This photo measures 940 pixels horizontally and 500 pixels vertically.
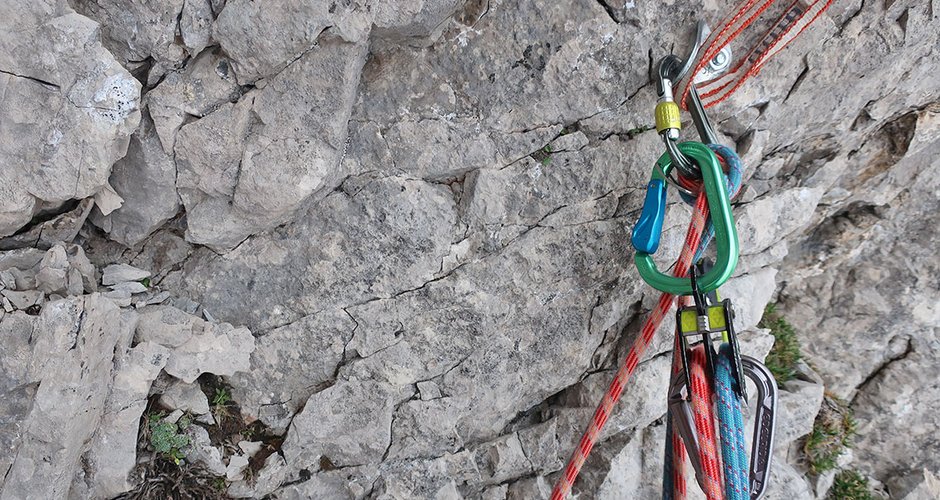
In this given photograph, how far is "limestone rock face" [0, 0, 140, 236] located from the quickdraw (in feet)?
6.72

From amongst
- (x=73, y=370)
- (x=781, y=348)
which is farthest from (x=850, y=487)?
(x=73, y=370)

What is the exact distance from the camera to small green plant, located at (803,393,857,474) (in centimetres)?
387

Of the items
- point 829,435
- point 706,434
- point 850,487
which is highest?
point 706,434

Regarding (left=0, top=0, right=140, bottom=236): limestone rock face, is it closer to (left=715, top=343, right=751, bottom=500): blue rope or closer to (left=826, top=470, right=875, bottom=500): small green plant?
(left=715, top=343, right=751, bottom=500): blue rope

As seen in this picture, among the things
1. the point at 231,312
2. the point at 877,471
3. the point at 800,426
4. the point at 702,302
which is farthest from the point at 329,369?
the point at 877,471

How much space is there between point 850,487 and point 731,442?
2.24 m

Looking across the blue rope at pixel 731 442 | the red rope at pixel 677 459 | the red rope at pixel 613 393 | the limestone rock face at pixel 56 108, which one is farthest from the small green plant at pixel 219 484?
the blue rope at pixel 731 442

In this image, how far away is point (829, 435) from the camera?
392cm

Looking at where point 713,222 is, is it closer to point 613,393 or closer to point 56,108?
point 613,393

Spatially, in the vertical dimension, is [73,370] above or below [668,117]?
below

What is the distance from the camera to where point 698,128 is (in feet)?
8.66

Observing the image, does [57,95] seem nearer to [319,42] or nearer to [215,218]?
[215,218]

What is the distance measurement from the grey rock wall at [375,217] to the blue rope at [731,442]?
0.75 m

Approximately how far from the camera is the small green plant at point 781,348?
3842 millimetres
